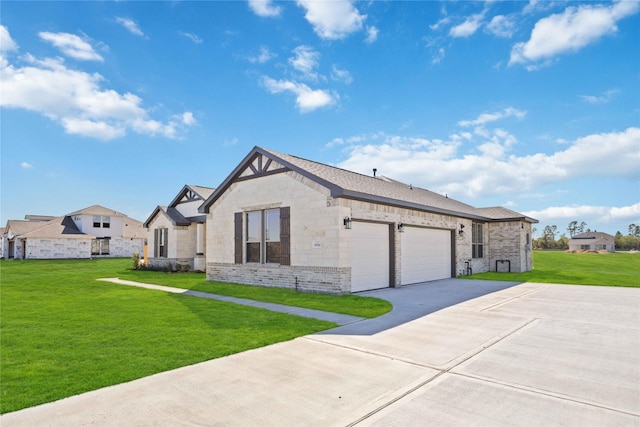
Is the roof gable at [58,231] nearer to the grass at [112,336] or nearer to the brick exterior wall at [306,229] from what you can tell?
the brick exterior wall at [306,229]

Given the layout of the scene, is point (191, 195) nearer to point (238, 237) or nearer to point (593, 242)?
point (238, 237)

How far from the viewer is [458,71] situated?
13664mm

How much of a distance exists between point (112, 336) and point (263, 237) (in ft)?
26.0

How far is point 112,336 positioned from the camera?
6250mm

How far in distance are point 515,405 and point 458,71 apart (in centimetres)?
1303

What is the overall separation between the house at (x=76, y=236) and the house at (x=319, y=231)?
2615cm

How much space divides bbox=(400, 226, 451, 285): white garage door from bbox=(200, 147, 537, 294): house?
0.04m

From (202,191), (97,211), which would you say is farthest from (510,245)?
(97,211)

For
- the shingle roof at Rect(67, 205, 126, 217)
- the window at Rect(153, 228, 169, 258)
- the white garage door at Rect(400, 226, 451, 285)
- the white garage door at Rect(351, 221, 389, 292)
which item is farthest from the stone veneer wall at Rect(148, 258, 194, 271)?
the shingle roof at Rect(67, 205, 126, 217)

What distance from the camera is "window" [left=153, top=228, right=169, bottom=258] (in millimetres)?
22572

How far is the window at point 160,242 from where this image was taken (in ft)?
74.1

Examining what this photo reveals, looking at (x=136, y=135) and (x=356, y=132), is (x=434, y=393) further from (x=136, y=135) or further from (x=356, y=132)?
(x=136, y=135)

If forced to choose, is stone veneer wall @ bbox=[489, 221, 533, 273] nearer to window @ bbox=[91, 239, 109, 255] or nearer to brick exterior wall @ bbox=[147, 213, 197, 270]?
brick exterior wall @ bbox=[147, 213, 197, 270]

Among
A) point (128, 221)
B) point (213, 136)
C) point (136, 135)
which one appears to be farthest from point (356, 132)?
point (128, 221)
